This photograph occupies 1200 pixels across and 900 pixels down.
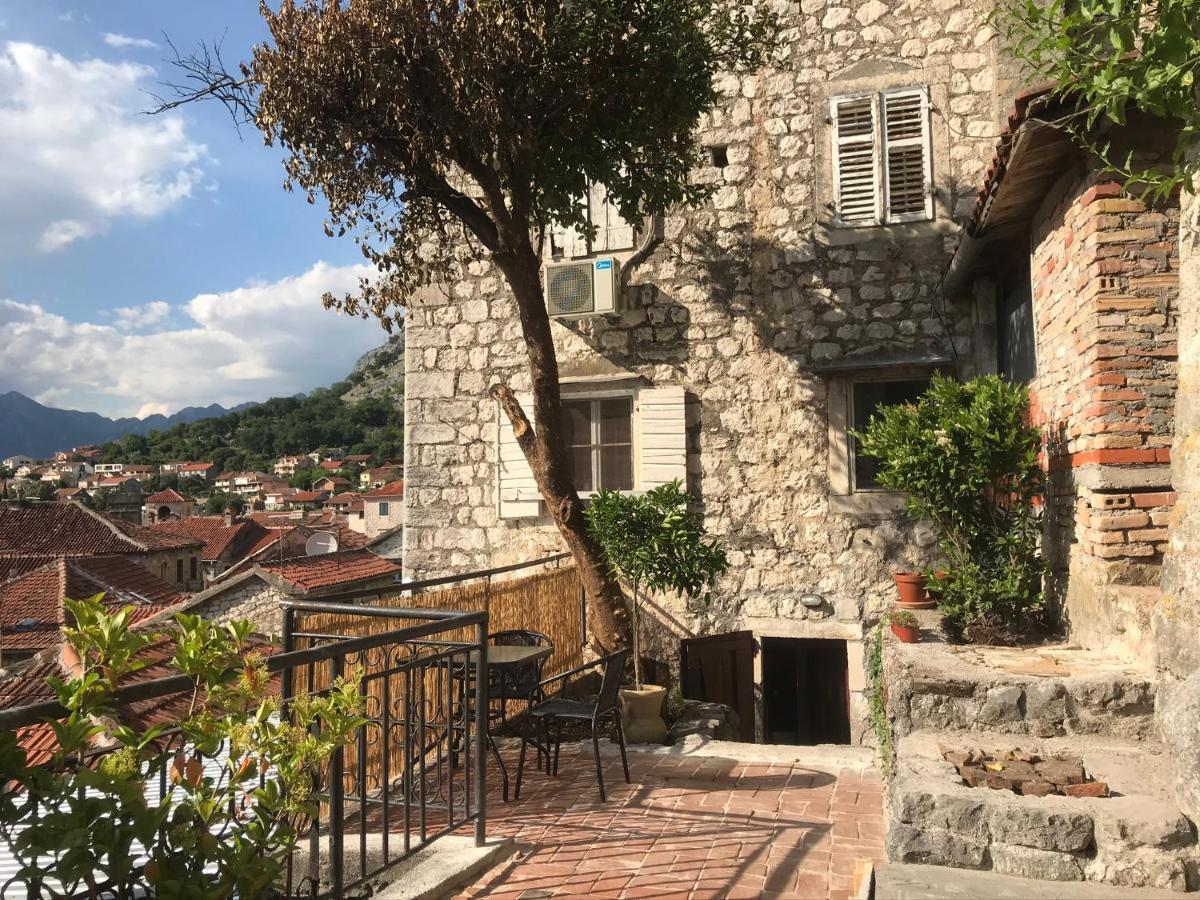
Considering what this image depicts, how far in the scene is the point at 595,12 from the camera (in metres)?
7.32

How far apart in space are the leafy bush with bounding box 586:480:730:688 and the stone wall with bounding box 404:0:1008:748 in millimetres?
1806

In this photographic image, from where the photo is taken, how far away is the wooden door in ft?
29.2

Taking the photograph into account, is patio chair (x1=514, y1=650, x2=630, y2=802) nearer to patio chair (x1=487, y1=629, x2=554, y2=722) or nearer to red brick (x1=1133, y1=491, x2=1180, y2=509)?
patio chair (x1=487, y1=629, x2=554, y2=722)

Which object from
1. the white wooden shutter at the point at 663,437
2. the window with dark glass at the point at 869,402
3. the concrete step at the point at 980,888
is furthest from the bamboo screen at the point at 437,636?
the window with dark glass at the point at 869,402

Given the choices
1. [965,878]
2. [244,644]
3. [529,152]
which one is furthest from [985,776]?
[529,152]

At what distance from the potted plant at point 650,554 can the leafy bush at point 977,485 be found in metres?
1.61

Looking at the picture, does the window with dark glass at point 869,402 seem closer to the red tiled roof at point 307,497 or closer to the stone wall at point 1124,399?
the stone wall at point 1124,399

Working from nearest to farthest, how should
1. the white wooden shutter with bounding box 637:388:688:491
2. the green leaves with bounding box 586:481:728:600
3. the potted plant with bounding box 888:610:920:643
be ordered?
1. the potted plant with bounding box 888:610:920:643
2. the green leaves with bounding box 586:481:728:600
3. the white wooden shutter with bounding box 637:388:688:491

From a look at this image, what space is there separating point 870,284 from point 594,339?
113 inches

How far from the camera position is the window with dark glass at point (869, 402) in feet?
28.8

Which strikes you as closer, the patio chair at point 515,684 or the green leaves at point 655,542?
the patio chair at point 515,684

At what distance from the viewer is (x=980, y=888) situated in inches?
120

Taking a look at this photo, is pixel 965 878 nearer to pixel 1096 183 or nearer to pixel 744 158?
pixel 1096 183

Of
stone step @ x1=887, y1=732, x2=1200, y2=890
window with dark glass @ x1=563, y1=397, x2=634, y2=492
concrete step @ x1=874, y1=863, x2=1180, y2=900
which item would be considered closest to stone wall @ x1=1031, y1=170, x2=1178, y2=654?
stone step @ x1=887, y1=732, x2=1200, y2=890
